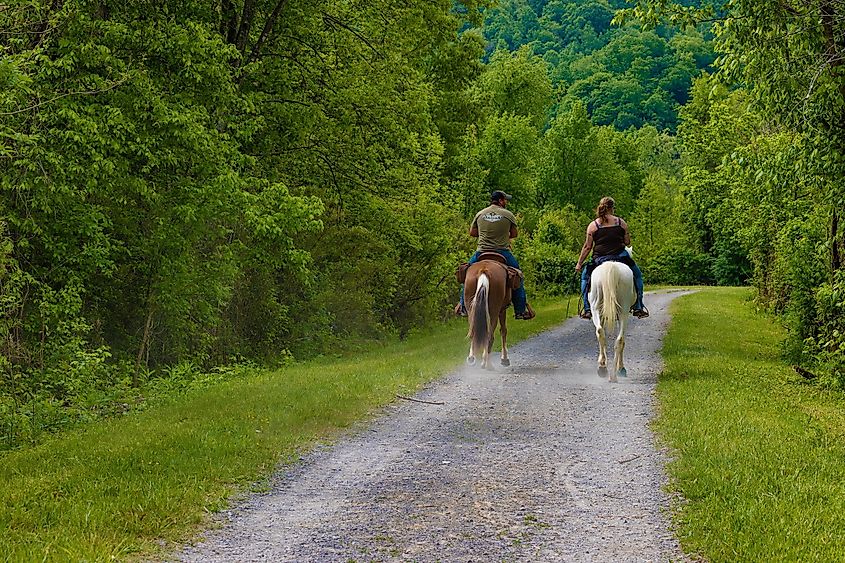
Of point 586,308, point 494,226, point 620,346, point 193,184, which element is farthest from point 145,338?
point 620,346

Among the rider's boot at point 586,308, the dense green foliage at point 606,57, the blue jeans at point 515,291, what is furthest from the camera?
the dense green foliage at point 606,57

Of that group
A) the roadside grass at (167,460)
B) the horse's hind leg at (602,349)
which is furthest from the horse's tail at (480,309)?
the horse's hind leg at (602,349)

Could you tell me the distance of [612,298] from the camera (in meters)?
14.0

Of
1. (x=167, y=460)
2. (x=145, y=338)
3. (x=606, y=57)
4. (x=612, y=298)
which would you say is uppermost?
(x=606, y=57)

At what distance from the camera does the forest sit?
13.1 metres

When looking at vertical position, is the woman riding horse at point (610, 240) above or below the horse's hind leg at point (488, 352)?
above

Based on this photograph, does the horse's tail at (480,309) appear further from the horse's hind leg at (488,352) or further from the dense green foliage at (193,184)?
the dense green foliage at (193,184)

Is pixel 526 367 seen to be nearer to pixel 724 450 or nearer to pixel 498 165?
pixel 724 450

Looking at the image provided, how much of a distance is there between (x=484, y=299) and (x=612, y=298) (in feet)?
6.86

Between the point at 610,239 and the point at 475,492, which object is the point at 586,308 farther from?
the point at 475,492

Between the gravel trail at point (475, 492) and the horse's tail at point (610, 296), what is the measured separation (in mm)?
1758

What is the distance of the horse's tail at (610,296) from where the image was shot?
14016mm

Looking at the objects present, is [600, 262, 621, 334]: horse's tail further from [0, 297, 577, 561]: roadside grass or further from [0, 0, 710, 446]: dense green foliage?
[0, 0, 710, 446]: dense green foliage

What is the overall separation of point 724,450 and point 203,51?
10.7 metres
